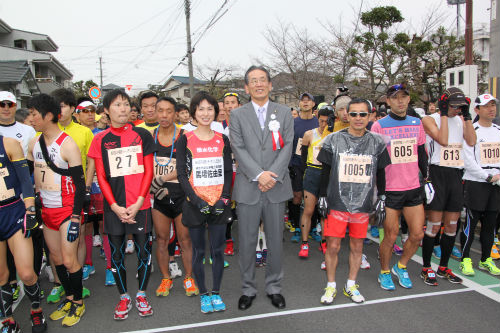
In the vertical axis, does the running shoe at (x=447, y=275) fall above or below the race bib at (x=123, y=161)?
below

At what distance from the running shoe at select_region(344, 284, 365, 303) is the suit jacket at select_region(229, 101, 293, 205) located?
4.07 ft

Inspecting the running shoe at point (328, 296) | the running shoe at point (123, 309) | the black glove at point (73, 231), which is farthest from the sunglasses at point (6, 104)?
the running shoe at point (328, 296)

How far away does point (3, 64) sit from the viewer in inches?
781

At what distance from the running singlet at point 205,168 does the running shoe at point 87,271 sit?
7.54ft

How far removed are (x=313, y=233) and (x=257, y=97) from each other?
341 cm

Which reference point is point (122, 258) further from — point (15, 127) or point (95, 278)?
point (15, 127)

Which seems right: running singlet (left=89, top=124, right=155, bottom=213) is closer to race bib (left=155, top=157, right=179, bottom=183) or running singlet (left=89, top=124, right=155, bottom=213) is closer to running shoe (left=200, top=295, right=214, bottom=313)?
race bib (left=155, top=157, right=179, bottom=183)

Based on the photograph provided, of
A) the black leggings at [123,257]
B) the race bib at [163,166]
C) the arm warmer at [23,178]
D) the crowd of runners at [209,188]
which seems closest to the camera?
the arm warmer at [23,178]

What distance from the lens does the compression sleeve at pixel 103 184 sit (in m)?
3.54

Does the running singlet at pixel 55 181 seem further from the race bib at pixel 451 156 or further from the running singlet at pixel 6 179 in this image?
the race bib at pixel 451 156

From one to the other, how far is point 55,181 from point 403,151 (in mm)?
3713

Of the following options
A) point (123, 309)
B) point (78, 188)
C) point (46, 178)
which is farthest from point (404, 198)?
point (46, 178)

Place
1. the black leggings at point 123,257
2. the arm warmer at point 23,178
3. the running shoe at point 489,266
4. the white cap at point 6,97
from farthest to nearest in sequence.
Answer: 1. the running shoe at point 489,266
2. the white cap at point 6,97
3. the black leggings at point 123,257
4. the arm warmer at point 23,178

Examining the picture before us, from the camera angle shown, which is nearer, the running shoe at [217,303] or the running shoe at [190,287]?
the running shoe at [217,303]
